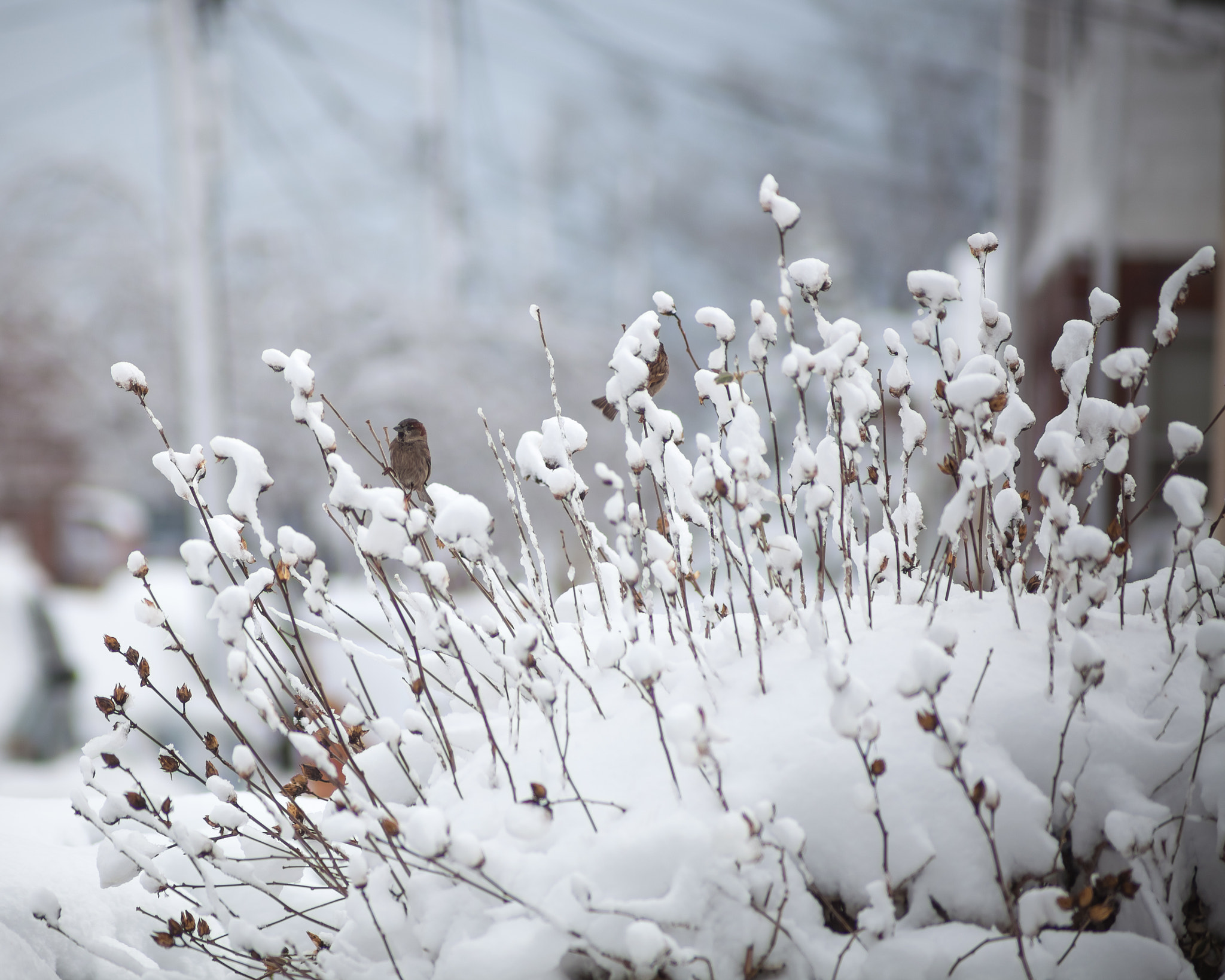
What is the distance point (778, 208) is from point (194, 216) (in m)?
4.40

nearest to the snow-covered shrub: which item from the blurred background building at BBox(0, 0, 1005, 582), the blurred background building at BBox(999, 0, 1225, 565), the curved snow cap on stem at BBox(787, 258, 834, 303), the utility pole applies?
the curved snow cap on stem at BBox(787, 258, 834, 303)

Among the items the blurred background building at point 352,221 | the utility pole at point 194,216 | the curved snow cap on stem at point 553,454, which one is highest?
the blurred background building at point 352,221

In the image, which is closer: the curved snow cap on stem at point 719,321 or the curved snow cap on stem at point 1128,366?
the curved snow cap on stem at point 1128,366

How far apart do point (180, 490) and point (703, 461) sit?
3.19ft

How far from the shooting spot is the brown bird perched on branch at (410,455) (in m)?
1.63

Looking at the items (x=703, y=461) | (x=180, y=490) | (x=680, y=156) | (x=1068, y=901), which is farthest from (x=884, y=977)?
(x=680, y=156)

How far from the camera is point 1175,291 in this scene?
1316 millimetres

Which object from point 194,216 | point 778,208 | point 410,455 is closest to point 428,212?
point 194,216

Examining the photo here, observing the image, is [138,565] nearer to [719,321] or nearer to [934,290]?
[719,321]

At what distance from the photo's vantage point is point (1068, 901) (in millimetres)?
908

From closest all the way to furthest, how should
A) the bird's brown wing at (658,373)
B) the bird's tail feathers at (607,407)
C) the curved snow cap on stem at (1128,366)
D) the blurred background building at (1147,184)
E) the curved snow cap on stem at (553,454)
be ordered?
the curved snow cap on stem at (1128,366) < the curved snow cap on stem at (553,454) < the bird's tail feathers at (607,407) < the bird's brown wing at (658,373) < the blurred background building at (1147,184)

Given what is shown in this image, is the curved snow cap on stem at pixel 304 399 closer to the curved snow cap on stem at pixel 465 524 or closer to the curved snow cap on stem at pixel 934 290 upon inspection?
the curved snow cap on stem at pixel 465 524

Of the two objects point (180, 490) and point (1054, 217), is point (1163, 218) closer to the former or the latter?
point (1054, 217)

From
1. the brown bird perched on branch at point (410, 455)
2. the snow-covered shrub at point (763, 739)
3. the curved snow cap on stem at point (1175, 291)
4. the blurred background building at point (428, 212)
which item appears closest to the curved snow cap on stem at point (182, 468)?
the snow-covered shrub at point (763, 739)
